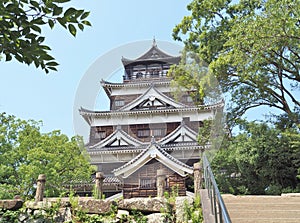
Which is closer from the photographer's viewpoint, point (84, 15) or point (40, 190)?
point (84, 15)

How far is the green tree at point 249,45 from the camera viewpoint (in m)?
7.51

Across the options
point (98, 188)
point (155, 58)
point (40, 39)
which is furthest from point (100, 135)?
point (40, 39)

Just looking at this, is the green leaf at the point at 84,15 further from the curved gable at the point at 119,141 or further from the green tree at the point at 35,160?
the curved gable at the point at 119,141

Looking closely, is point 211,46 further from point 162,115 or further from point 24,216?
point 162,115

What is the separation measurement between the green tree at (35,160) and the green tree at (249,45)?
21.7 feet

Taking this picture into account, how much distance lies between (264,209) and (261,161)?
489 centimetres

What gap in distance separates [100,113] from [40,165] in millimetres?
7458

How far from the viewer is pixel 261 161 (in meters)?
8.75

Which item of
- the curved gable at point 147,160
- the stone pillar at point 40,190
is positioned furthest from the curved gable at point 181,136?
the stone pillar at point 40,190

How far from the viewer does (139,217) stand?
5750 millimetres

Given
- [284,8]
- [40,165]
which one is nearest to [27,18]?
[284,8]

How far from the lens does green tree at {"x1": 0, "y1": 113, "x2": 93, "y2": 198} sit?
1149cm

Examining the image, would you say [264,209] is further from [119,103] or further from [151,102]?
[119,103]

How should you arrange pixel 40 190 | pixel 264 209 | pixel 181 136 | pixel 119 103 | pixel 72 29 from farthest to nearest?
pixel 119 103, pixel 181 136, pixel 40 190, pixel 264 209, pixel 72 29
